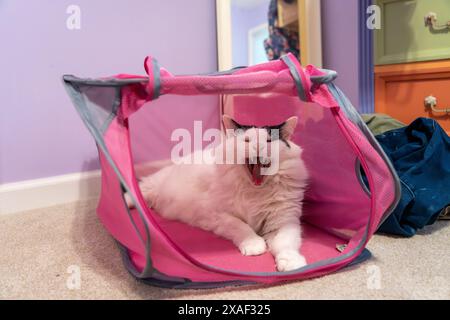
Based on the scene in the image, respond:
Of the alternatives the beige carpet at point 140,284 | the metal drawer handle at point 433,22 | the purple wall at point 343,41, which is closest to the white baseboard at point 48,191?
the beige carpet at point 140,284

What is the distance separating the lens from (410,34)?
5.26 feet

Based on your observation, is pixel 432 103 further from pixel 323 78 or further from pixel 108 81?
pixel 108 81

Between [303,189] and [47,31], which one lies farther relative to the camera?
[47,31]

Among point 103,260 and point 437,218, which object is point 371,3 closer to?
point 437,218

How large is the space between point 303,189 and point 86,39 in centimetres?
116

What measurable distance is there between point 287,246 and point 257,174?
0.24m

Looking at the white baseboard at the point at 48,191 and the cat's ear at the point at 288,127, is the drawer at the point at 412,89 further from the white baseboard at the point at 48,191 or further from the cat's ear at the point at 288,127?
the white baseboard at the point at 48,191

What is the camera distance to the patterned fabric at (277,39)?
6.88 ft

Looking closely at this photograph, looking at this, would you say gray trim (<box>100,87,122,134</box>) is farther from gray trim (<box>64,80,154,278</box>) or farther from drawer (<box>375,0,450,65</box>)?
drawer (<box>375,0,450,65</box>)

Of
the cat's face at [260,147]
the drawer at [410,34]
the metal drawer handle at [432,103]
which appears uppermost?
the drawer at [410,34]

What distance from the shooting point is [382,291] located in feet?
2.65

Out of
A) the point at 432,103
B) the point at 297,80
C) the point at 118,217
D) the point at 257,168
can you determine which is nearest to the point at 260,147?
the point at 257,168

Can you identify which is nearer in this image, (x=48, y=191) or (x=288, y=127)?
(x=288, y=127)

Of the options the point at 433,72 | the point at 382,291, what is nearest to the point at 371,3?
the point at 433,72
